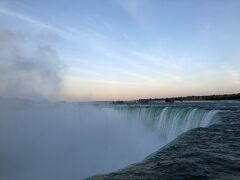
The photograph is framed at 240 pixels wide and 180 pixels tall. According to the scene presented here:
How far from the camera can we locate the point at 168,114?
3900 centimetres

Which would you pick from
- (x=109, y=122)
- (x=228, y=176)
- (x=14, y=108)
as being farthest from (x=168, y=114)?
(x=228, y=176)

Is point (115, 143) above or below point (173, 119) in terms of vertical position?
below

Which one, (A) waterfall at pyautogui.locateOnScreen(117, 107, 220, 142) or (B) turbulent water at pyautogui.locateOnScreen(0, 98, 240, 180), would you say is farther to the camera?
(A) waterfall at pyautogui.locateOnScreen(117, 107, 220, 142)

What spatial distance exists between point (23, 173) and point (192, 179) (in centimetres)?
1711

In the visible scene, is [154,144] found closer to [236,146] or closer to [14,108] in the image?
[14,108]

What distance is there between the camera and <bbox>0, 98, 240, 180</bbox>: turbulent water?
11.0m

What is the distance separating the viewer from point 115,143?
115ft

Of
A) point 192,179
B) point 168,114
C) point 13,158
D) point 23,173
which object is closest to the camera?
point 192,179

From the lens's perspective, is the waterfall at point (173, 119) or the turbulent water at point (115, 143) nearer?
the turbulent water at point (115, 143)

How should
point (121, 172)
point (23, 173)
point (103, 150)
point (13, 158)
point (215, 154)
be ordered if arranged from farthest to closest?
1. point (103, 150)
2. point (13, 158)
3. point (23, 173)
4. point (215, 154)
5. point (121, 172)

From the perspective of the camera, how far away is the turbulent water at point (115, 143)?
36.0 feet

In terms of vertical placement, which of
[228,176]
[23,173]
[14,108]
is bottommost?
[23,173]

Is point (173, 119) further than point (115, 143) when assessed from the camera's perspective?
Yes

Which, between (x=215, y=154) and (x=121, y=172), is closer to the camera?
(x=121, y=172)
